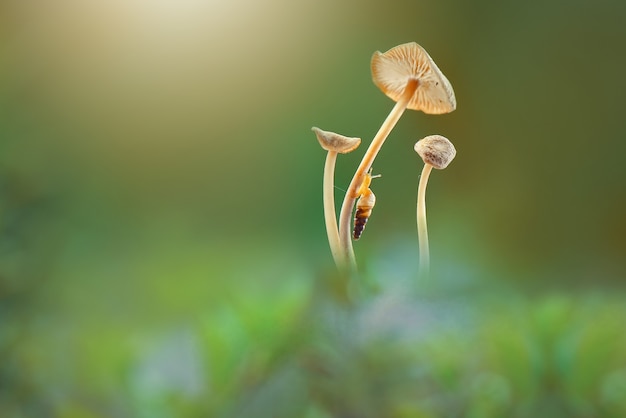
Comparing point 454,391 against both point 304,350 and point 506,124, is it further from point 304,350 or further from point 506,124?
point 506,124

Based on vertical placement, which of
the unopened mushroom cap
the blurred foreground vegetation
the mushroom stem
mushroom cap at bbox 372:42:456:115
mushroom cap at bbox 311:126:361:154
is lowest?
the blurred foreground vegetation

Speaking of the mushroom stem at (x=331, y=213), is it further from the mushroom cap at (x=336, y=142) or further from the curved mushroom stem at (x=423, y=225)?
the curved mushroom stem at (x=423, y=225)

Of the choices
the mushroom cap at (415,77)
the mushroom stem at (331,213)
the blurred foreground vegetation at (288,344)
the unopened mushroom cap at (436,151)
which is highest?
the mushroom cap at (415,77)

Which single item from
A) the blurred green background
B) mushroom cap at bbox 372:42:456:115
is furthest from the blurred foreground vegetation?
mushroom cap at bbox 372:42:456:115

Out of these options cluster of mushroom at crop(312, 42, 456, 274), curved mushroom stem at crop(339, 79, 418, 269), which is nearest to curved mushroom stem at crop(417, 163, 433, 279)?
cluster of mushroom at crop(312, 42, 456, 274)

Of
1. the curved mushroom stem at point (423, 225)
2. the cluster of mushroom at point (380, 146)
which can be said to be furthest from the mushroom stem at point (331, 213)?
the curved mushroom stem at point (423, 225)

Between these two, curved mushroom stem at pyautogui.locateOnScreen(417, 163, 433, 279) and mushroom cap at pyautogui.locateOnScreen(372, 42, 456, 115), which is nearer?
mushroom cap at pyautogui.locateOnScreen(372, 42, 456, 115)

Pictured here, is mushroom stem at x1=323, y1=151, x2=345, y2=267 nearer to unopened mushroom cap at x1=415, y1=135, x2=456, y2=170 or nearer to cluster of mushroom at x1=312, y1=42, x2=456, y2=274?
cluster of mushroom at x1=312, y1=42, x2=456, y2=274

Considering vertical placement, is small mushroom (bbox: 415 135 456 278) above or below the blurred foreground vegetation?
above
